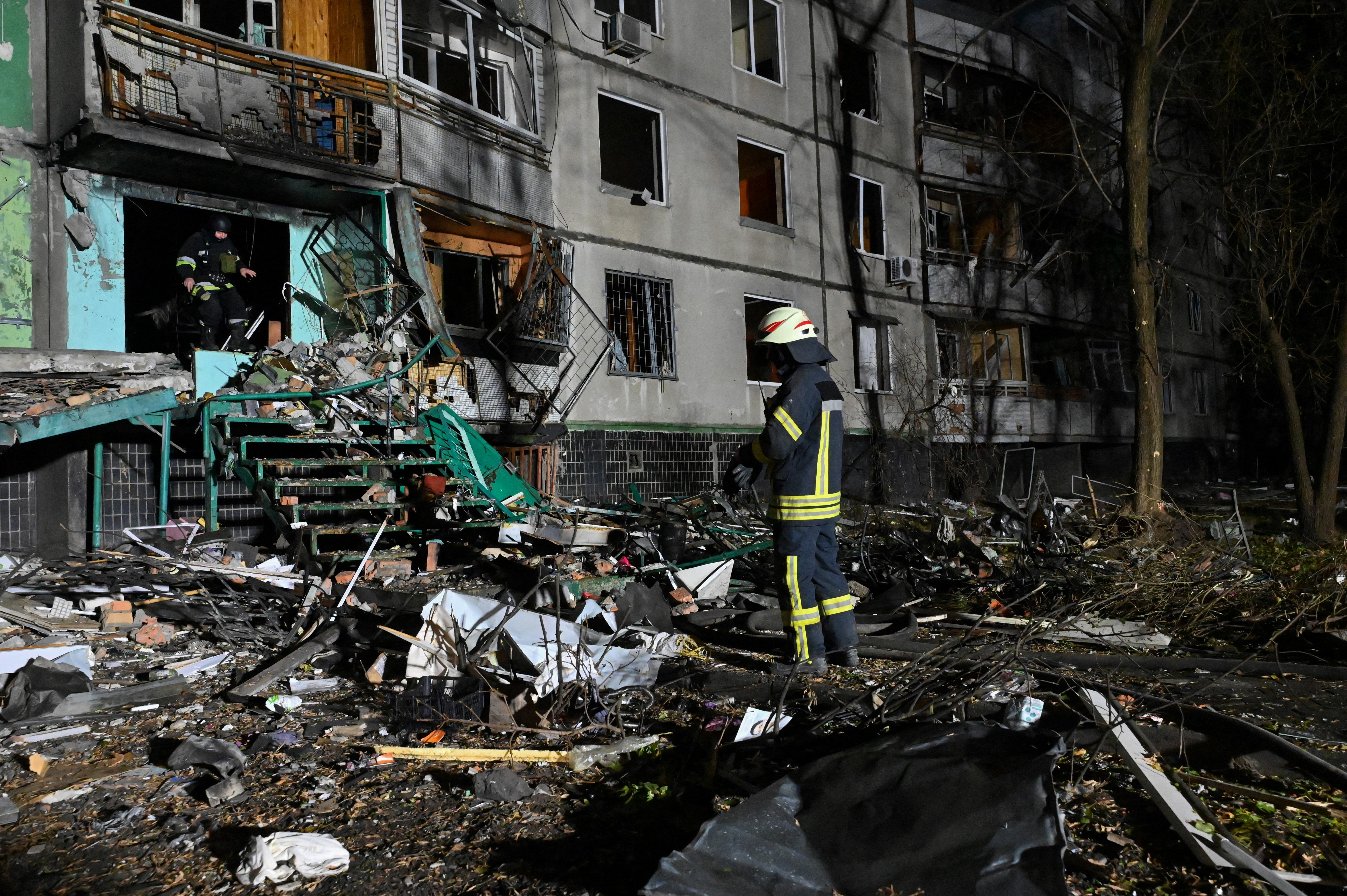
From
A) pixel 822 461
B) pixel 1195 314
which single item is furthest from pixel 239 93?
pixel 1195 314

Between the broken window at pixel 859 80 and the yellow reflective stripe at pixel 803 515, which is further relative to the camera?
the broken window at pixel 859 80

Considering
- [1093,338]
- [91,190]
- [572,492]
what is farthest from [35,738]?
[1093,338]

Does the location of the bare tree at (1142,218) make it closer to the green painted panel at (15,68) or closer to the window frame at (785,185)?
the window frame at (785,185)

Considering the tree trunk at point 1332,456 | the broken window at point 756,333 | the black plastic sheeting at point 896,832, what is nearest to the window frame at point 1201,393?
the tree trunk at point 1332,456

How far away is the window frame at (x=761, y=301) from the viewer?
14.0m

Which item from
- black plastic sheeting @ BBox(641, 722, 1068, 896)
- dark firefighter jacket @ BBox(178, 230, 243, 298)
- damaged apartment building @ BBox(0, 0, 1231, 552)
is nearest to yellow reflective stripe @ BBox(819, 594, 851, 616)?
black plastic sheeting @ BBox(641, 722, 1068, 896)

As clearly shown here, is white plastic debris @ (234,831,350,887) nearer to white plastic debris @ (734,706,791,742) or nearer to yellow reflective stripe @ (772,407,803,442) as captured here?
white plastic debris @ (734,706,791,742)

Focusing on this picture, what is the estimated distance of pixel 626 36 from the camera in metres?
11.9

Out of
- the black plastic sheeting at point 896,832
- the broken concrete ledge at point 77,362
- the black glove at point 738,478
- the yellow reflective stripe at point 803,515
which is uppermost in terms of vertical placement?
the broken concrete ledge at point 77,362

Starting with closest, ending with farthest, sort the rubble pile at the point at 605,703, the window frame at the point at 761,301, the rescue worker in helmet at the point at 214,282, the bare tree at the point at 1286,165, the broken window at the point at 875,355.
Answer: the rubble pile at the point at 605,703 < the rescue worker in helmet at the point at 214,282 < the bare tree at the point at 1286,165 < the window frame at the point at 761,301 < the broken window at the point at 875,355

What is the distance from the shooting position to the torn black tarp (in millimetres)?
3865

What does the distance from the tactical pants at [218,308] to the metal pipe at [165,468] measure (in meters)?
1.19

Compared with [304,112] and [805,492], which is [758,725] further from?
[304,112]

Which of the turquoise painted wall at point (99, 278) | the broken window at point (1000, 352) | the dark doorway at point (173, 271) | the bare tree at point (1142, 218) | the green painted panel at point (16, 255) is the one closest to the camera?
the green painted panel at point (16, 255)
